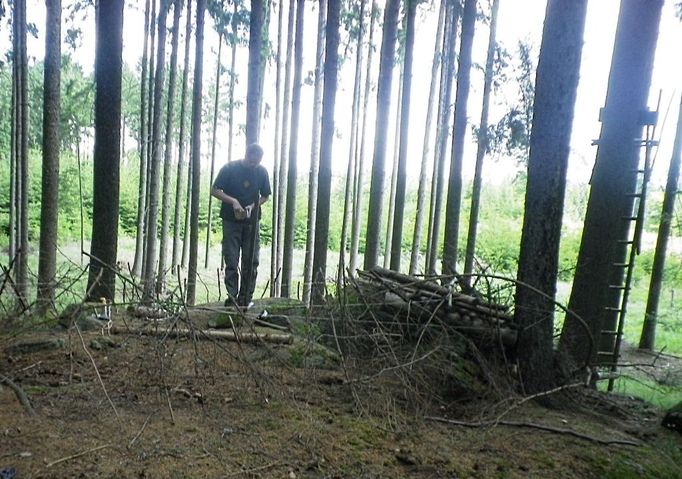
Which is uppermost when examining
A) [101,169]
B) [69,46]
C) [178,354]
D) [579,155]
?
[69,46]

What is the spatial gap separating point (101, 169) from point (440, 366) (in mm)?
4719

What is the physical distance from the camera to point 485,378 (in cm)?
339

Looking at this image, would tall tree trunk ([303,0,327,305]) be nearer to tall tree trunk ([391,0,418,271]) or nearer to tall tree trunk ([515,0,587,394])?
tall tree trunk ([391,0,418,271])

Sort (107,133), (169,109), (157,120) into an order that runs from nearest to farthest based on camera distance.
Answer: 1. (107,133)
2. (157,120)
3. (169,109)

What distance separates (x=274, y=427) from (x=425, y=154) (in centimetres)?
1236

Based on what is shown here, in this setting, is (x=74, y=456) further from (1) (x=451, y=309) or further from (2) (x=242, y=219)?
(2) (x=242, y=219)

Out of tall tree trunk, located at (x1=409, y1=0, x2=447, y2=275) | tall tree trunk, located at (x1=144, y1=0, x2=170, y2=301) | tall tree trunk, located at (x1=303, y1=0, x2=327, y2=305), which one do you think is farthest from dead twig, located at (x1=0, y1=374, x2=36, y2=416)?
tall tree trunk, located at (x1=409, y1=0, x2=447, y2=275)

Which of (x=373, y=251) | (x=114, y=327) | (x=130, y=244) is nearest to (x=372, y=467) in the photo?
(x=114, y=327)

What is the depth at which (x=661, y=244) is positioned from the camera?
8680 mm

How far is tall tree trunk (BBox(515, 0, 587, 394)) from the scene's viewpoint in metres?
3.32

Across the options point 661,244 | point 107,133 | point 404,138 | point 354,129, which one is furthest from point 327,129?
point 354,129

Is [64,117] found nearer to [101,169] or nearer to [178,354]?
[101,169]

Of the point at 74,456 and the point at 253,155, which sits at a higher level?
the point at 253,155

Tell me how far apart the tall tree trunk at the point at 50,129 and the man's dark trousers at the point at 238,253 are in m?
3.95
